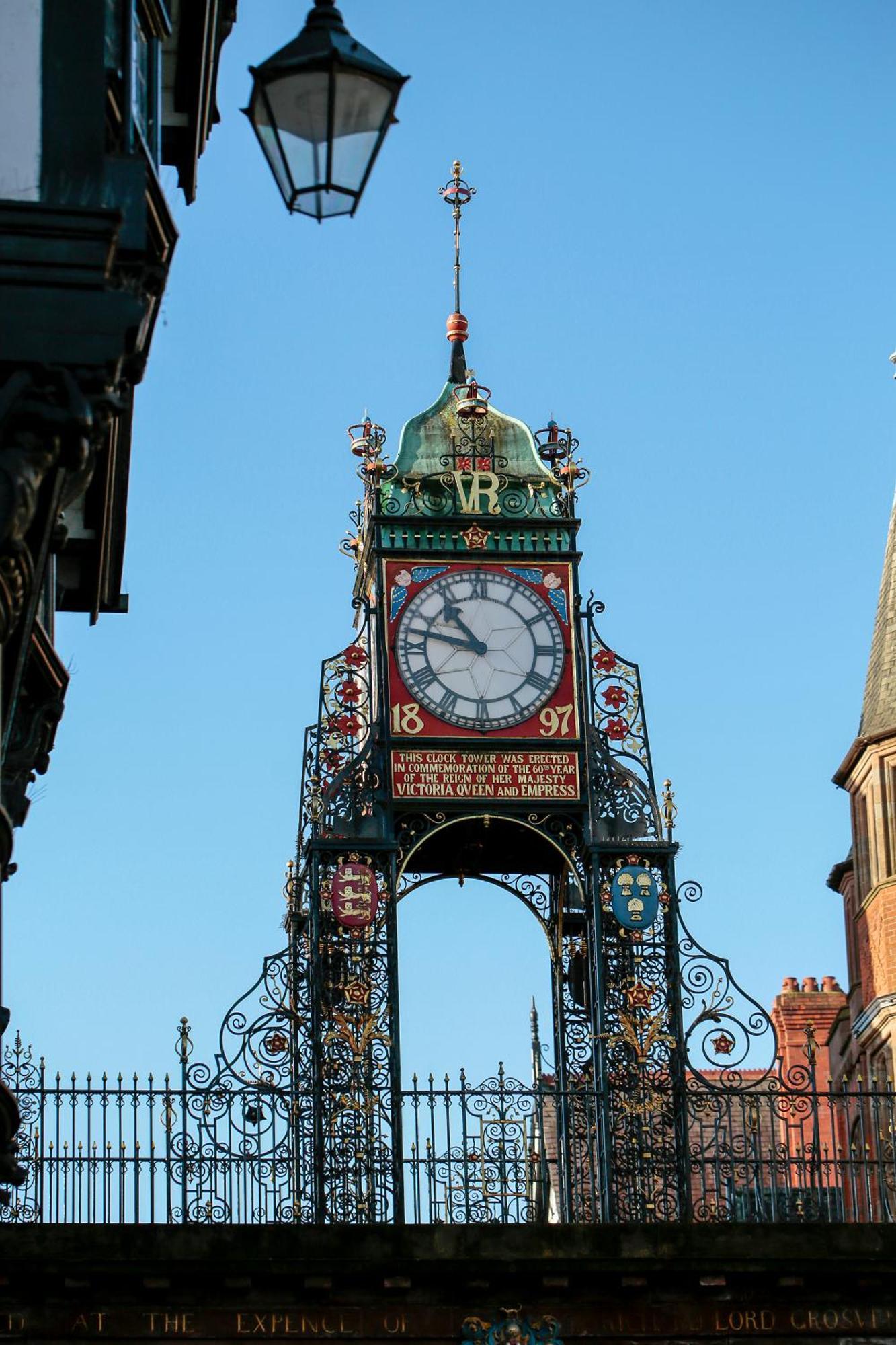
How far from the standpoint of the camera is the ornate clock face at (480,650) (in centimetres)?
2981

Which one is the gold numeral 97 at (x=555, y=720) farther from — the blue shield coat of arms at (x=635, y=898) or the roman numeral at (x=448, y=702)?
the blue shield coat of arms at (x=635, y=898)

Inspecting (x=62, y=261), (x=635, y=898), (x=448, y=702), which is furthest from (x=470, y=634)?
(x=62, y=261)

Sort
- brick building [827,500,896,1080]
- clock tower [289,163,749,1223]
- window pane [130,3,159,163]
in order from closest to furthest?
window pane [130,3,159,163]
clock tower [289,163,749,1223]
brick building [827,500,896,1080]

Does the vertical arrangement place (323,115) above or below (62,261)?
above

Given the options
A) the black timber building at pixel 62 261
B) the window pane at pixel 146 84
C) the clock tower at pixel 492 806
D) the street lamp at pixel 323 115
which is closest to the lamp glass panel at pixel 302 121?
the street lamp at pixel 323 115

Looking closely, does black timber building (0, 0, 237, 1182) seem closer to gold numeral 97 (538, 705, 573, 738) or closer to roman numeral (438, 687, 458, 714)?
roman numeral (438, 687, 458, 714)

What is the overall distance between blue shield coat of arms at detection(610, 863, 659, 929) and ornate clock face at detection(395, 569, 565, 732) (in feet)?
6.30

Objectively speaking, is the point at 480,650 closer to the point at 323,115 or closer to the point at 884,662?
the point at 884,662

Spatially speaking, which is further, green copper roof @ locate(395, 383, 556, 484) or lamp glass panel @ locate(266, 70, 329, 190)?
green copper roof @ locate(395, 383, 556, 484)

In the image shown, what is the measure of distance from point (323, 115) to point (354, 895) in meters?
16.9

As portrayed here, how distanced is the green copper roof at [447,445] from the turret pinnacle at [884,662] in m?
5.48

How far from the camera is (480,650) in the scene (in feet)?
98.3

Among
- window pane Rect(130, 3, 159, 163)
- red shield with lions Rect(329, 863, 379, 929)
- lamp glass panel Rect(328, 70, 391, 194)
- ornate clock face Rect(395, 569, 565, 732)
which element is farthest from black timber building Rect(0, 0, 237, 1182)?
ornate clock face Rect(395, 569, 565, 732)

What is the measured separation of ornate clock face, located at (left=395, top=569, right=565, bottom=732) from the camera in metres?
29.8
